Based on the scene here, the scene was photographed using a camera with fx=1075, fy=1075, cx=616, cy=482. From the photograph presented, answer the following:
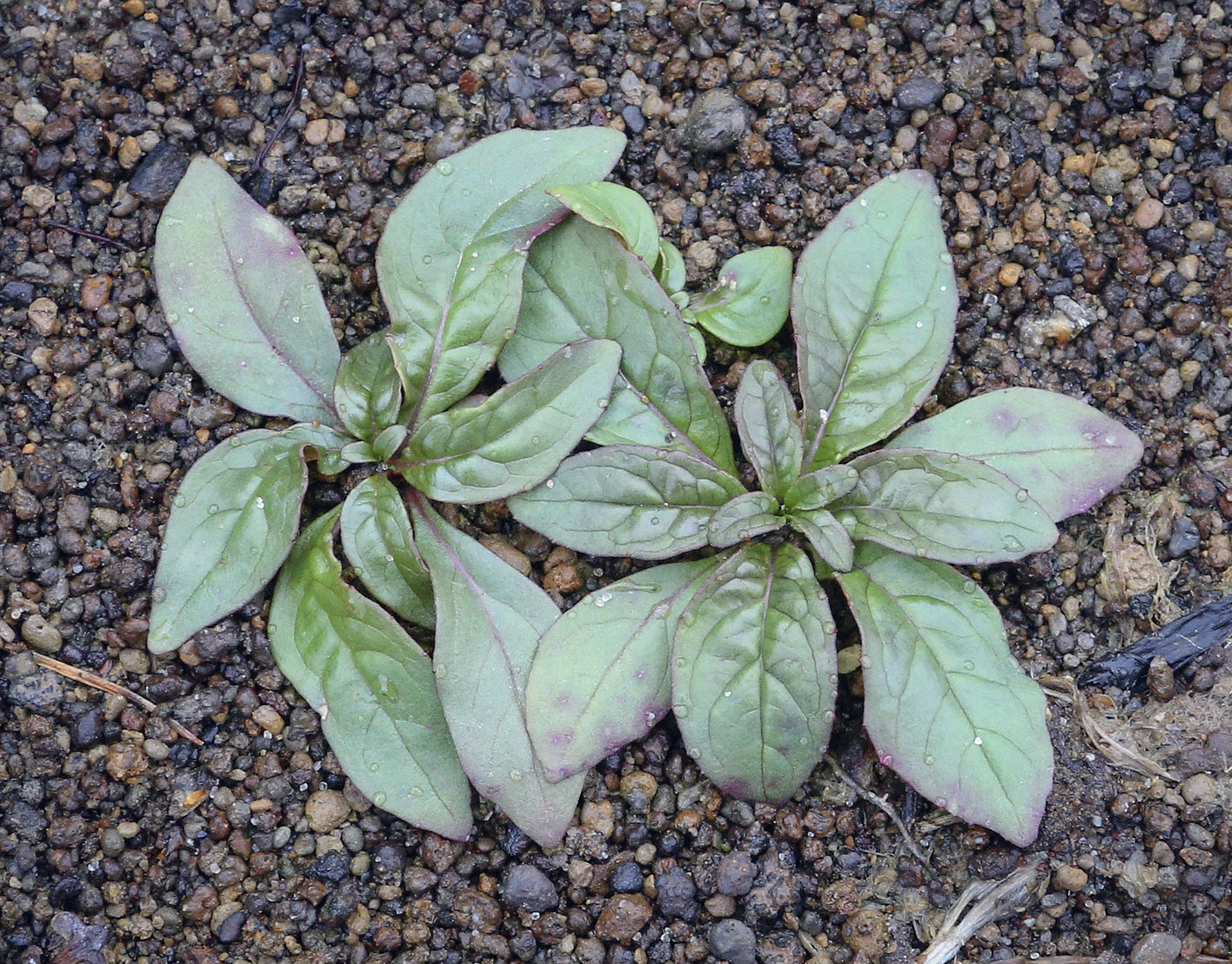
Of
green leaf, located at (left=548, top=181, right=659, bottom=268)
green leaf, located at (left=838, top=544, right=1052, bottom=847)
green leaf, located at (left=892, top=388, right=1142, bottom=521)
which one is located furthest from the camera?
green leaf, located at (left=892, top=388, right=1142, bottom=521)

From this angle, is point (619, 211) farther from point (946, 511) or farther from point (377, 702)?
point (377, 702)

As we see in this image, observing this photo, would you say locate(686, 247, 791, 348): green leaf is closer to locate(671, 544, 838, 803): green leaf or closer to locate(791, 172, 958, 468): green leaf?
locate(791, 172, 958, 468): green leaf

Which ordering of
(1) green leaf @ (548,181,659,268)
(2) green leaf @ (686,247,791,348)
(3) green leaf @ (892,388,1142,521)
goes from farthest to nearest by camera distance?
(2) green leaf @ (686,247,791,348), (3) green leaf @ (892,388,1142,521), (1) green leaf @ (548,181,659,268)

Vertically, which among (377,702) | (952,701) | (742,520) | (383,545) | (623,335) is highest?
(623,335)

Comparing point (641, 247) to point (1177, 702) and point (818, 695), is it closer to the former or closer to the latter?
point (818, 695)

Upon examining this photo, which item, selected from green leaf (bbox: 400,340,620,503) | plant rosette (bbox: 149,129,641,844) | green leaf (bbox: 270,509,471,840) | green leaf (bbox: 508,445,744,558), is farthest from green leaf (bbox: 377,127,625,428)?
green leaf (bbox: 270,509,471,840)

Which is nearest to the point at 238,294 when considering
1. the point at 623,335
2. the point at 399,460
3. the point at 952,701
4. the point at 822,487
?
the point at 399,460

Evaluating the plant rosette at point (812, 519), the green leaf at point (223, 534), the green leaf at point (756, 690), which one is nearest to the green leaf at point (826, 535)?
the plant rosette at point (812, 519)
